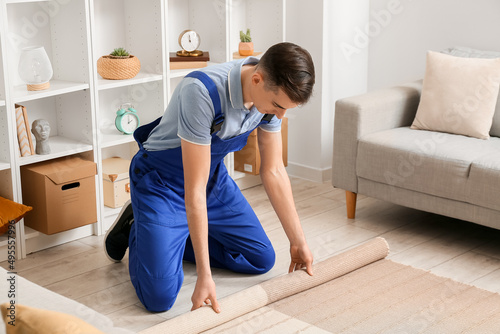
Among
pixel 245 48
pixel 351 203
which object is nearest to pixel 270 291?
pixel 351 203

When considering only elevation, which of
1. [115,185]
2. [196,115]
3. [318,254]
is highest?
[196,115]

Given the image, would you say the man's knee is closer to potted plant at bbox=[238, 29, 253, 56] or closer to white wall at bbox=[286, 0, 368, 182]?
potted plant at bbox=[238, 29, 253, 56]

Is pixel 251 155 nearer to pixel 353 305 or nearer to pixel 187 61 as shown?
pixel 187 61

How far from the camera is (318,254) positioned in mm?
3121

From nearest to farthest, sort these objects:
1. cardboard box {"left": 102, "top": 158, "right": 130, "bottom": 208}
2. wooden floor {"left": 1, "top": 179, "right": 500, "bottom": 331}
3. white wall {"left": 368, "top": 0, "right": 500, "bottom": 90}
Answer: wooden floor {"left": 1, "top": 179, "right": 500, "bottom": 331}
cardboard box {"left": 102, "top": 158, "right": 130, "bottom": 208}
white wall {"left": 368, "top": 0, "right": 500, "bottom": 90}

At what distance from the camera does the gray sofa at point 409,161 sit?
3041mm

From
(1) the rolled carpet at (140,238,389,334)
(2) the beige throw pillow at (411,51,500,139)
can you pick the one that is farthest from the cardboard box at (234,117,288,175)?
(1) the rolled carpet at (140,238,389,334)

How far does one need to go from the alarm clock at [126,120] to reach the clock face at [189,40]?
459mm

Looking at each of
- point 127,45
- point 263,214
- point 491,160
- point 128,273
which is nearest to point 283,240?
point 263,214

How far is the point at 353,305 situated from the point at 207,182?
70cm

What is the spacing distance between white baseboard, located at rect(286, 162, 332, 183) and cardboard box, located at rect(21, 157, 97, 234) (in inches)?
57.2

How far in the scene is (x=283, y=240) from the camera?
3.28 m

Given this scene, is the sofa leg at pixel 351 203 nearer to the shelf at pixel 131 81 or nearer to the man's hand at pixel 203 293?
the shelf at pixel 131 81

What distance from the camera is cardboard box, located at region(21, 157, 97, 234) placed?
3.07 m
